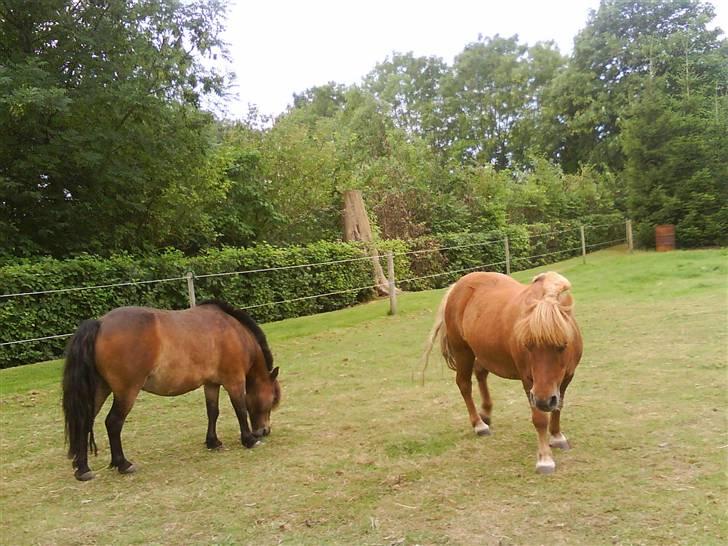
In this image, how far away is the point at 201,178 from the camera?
38.8 feet

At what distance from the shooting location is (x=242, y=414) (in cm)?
445

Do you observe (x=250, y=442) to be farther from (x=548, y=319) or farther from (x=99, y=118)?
(x=99, y=118)

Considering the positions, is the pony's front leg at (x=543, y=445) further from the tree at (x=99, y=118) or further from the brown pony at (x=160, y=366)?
the tree at (x=99, y=118)

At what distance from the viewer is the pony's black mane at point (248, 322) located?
4.71 m

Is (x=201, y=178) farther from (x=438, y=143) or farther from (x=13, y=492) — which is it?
(x=438, y=143)

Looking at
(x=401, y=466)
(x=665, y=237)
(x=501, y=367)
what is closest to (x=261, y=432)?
(x=401, y=466)

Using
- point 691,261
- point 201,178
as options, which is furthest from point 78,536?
point 691,261

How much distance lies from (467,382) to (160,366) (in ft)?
7.16

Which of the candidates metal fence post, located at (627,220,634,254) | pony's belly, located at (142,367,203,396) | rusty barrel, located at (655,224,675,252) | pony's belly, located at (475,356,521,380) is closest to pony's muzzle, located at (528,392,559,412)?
pony's belly, located at (475,356,521,380)

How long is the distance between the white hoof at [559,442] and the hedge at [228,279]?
22.2 feet

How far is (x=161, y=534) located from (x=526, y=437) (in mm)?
2449

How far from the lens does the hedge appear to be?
807 centimetres

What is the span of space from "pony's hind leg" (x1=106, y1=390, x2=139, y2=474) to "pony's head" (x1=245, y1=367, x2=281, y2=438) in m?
0.95

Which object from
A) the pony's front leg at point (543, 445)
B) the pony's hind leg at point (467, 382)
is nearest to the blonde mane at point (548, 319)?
the pony's front leg at point (543, 445)
